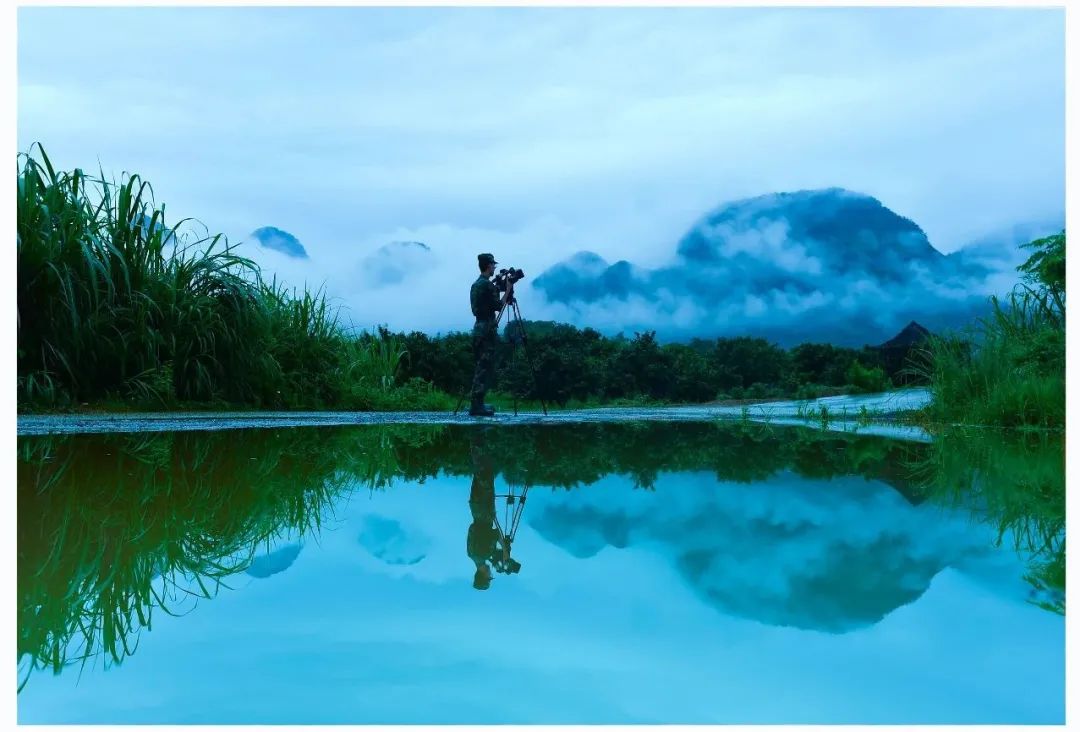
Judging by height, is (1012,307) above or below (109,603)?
above

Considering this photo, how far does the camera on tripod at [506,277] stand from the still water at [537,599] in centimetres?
480

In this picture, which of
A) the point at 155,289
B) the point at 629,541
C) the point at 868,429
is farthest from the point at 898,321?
the point at 629,541

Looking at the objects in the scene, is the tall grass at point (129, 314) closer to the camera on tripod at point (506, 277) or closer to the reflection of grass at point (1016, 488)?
the camera on tripod at point (506, 277)

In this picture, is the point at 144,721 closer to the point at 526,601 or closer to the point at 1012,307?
the point at 526,601

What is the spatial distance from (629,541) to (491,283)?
254 inches

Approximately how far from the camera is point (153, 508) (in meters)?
3.20

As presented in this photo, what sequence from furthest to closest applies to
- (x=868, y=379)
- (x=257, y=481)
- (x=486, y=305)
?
(x=868, y=379)
(x=486, y=305)
(x=257, y=481)

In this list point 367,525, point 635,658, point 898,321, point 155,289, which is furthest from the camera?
point 898,321

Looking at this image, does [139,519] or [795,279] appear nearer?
[139,519]

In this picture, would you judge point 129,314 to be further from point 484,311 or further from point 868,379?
point 868,379

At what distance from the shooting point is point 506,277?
8844mm

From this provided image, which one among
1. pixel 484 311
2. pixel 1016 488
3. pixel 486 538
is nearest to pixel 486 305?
pixel 484 311

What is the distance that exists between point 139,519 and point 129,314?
6.24 metres

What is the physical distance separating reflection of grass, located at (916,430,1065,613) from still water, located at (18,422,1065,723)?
23 millimetres
